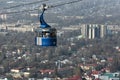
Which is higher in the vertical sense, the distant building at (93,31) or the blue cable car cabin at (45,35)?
the blue cable car cabin at (45,35)

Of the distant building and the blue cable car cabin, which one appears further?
the distant building

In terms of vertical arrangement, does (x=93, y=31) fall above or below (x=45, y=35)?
below

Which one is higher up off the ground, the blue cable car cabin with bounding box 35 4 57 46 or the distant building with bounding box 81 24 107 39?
the blue cable car cabin with bounding box 35 4 57 46

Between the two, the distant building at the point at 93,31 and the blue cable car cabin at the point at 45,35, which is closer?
the blue cable car cabin at the point at 45,35
